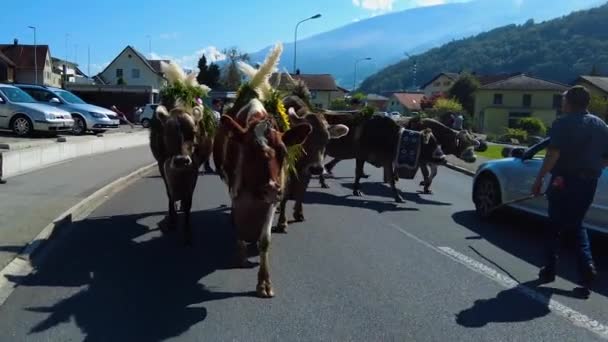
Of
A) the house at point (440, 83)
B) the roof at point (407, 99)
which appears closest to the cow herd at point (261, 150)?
the roof at point (407, 99)

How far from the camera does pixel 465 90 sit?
92.8 meters

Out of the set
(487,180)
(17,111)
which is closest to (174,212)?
(487,180)

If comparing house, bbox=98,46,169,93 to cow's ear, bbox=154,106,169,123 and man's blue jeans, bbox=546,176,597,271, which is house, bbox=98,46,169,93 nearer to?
cow's ear, bbox=154,106,169,123

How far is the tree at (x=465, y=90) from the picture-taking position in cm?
9011

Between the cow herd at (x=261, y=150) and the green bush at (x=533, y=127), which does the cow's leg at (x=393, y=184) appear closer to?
the cow herd at (x=261, y=150)

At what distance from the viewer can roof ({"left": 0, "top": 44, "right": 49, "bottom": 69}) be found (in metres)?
77.6

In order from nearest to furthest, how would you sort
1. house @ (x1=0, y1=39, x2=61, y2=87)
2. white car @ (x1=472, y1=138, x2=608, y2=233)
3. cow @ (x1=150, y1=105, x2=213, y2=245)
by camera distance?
1. cow @ (x1=150, y1=105, x2=213, y2=245)
2. white car @ (x1=472, y1=138, x2=608, y2=233)
3. house @ (x1=0, y1=39, x2=61, y2=87)

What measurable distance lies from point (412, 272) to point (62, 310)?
390cm

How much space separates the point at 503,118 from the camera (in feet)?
266

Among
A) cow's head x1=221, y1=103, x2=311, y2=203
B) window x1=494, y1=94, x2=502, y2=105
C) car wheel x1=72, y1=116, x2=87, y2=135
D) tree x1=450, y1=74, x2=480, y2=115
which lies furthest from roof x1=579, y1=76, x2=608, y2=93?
cow's head x1=221, y1=103, x2=311, y2=203

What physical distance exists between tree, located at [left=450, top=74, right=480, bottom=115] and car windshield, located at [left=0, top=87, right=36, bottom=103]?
75734 mm

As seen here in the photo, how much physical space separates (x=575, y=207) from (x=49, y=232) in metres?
6.78

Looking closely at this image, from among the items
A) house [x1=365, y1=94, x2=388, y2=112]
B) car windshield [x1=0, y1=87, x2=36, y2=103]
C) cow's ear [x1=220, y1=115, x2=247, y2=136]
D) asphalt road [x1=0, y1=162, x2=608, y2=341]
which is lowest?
asphalt road [x1=0, y1=162, x2=608, y2=341]

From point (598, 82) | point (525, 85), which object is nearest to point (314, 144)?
point (525, 85)
